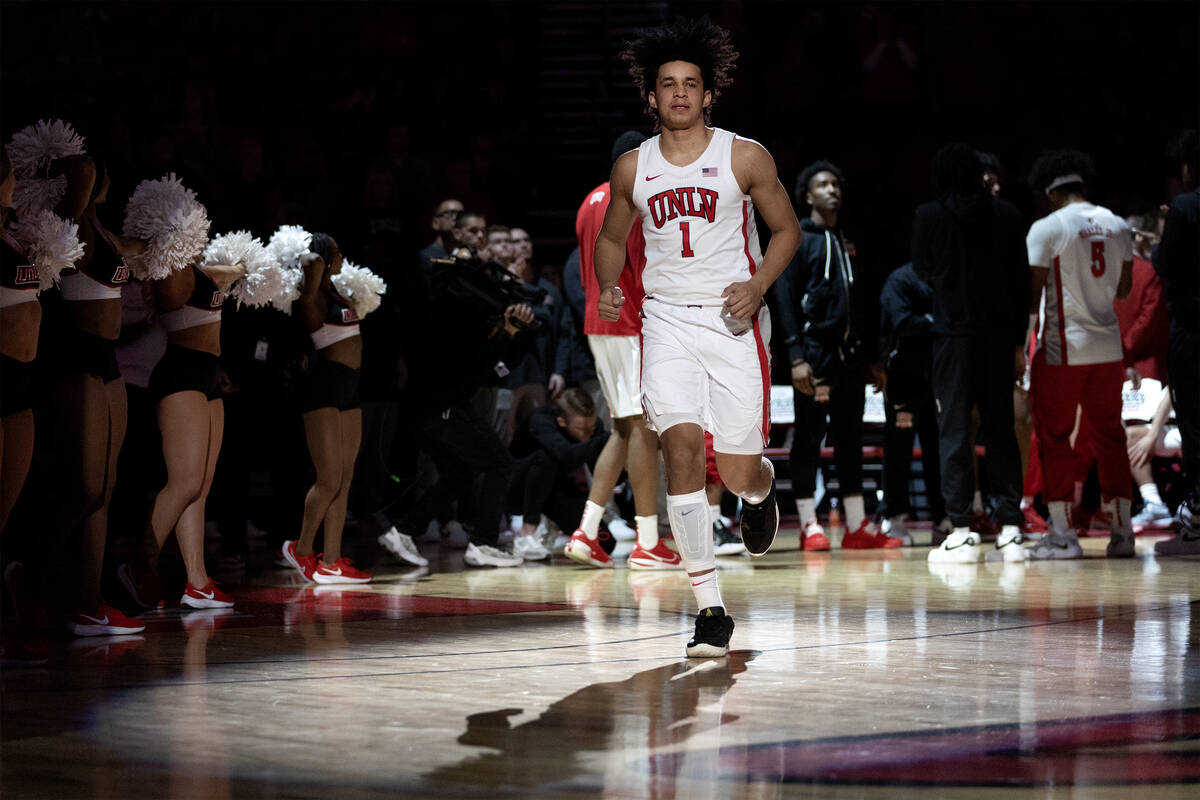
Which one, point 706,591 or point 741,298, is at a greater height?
point 741,298

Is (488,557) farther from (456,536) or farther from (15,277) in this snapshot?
(15,277)

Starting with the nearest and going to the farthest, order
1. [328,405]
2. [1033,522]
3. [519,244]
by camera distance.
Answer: [328,405] < [1033,522] < [519,244]

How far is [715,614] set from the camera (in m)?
4.33

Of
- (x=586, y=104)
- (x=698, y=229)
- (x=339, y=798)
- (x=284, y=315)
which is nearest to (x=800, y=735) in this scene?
(x=339, y=798)

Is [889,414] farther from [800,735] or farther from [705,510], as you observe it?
[800,735]

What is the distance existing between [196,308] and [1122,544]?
192 inches

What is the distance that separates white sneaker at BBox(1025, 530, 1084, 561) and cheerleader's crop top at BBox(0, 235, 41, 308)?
5196 millimetres

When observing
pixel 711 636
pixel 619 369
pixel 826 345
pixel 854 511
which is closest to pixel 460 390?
pixel 619 369

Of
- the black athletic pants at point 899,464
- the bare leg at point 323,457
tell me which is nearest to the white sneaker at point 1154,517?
the black athletic pants at point 899,464

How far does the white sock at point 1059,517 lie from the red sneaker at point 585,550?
2430mm

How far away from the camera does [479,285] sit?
744cm

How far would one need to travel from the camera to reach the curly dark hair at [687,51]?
4543 mm

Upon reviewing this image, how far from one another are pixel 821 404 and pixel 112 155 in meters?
5.86

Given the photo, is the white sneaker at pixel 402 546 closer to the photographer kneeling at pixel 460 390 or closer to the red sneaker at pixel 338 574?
the photographer kneeling at pixel 460 390
